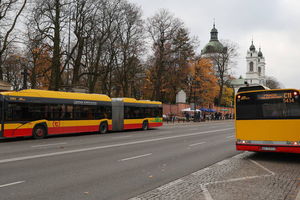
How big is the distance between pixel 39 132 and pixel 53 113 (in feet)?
5.31

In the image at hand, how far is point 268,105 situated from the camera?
1044 cm

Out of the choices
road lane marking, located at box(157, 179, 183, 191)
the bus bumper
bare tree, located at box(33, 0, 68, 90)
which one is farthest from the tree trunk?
road lane marking, located at box(157, 179, 183, 191)

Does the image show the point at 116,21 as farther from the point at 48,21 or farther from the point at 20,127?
the point at 20,127

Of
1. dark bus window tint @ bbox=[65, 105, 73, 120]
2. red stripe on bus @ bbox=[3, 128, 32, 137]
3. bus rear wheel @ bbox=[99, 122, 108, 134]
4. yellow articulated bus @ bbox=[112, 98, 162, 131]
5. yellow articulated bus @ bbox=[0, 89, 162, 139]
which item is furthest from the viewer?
yellow articulated bus @ bbox=[112, 98, 162, 131]

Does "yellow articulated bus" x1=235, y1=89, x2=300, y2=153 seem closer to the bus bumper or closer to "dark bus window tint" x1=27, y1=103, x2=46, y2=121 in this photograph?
the bus bumper

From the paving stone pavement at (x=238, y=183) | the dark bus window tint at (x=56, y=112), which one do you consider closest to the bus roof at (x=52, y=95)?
the dark bus window tint at (x=56, y=112)

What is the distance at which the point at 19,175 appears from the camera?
25.0 ft

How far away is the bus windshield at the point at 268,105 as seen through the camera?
392 inches

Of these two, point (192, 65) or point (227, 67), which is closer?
point (192, 65)

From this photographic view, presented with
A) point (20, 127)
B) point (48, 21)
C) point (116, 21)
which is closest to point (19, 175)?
point (20, 127)

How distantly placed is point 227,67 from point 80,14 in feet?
140

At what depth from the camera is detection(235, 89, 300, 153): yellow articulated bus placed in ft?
32.3

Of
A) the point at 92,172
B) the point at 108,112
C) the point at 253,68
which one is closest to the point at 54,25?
the point at 108,112

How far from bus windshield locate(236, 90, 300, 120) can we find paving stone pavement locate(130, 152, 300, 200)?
1691 mm
